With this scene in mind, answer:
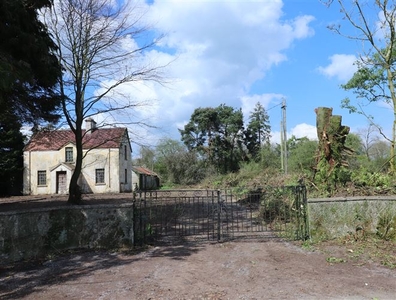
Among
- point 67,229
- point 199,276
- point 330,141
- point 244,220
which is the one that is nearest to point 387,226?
point 330,141

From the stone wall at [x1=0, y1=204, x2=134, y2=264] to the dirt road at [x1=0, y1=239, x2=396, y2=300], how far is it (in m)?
0.45

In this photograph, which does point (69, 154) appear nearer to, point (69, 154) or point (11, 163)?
point (69, 154)

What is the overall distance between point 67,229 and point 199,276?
3.62 meters

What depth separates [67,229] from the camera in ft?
24.3

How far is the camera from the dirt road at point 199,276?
4758 millimetres

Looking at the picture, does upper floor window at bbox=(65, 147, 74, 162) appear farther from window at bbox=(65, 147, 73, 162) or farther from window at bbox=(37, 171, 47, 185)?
window at bbox=(37, 171, 47, 185)

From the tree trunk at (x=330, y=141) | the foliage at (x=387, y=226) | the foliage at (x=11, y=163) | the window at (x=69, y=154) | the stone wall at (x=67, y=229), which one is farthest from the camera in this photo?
the window at (x=69, y=154)

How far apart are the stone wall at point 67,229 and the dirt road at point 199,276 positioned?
1.46 ft

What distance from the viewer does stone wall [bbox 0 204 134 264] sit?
6805 mm

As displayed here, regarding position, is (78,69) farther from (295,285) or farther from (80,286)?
(295,285)

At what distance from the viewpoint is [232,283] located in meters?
5.19

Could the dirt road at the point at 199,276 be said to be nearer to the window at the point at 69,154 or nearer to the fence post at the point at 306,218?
the fence post at the point at 306,218

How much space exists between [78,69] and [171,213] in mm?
6579

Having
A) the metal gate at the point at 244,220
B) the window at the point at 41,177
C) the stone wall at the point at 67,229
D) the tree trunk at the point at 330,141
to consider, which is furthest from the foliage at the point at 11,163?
the tree trunk at the point at 330,141
